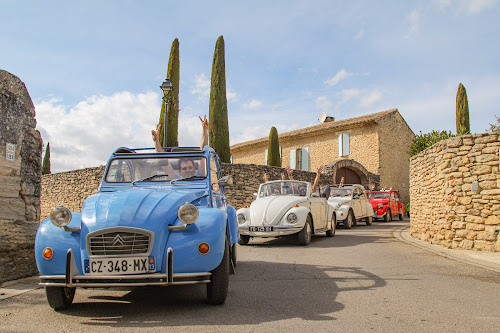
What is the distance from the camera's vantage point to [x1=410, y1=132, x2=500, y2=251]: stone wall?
8.18m

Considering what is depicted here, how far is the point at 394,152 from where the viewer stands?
30094 millimetres

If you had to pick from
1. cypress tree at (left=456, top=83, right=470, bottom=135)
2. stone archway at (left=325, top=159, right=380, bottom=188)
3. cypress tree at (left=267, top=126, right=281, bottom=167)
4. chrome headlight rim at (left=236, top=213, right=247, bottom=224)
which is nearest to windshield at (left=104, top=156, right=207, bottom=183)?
chrome headlight rim at (left=236, top=213, right=247, bottom=224)

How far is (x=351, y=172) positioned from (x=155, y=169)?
78.3 ft

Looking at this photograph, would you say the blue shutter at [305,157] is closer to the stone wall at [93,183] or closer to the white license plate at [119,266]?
the stone wall at [93,183]

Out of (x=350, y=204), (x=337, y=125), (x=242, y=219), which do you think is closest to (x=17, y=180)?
(x=242, y=219)

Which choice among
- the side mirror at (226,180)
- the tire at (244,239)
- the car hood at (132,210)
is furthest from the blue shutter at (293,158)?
the car hood at (132,210)

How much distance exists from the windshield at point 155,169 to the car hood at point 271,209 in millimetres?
4060

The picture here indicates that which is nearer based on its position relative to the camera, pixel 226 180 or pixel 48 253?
pixel 48 253

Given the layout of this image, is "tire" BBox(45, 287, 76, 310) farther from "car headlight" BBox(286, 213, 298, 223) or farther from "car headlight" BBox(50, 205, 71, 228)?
"car headlight" BBox(286, 213, 298, 223)

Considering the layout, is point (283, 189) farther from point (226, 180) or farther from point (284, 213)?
point (226, 180)

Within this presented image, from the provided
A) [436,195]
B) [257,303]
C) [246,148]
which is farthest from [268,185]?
[246,148]

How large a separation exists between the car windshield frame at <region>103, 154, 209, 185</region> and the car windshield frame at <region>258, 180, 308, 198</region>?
5110mm

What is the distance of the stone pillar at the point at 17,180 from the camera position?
5645mm

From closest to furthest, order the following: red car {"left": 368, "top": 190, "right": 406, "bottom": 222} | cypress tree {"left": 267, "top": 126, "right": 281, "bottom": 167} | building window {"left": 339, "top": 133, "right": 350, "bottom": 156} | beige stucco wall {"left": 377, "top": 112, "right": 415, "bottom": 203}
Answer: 1. red car {"left": 368, "top": 190, "right": 406, "bottom": 222}
2. cypress tree {"left": 267, "top": 126, "right": 281, "bottom": 167}
3. beige stucco wall {"left": 377, "top": 112, "right": 415, "bottom": 203}
4. building window {"left": 339, "top": 133, "right": 350, "bottom": 156}
